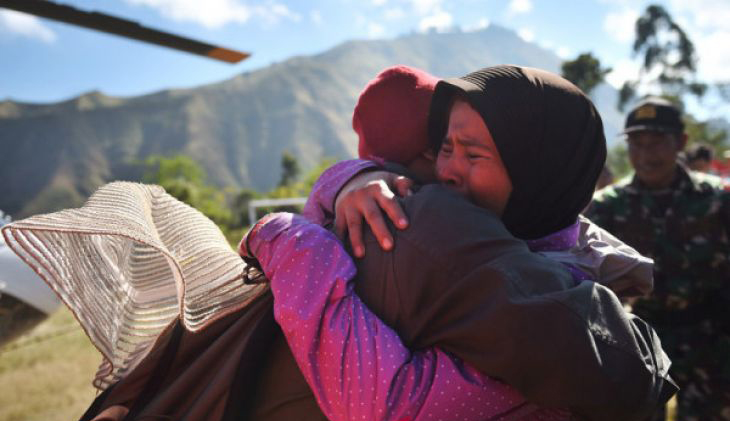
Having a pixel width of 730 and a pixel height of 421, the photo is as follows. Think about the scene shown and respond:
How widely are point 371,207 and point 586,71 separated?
1007 inches

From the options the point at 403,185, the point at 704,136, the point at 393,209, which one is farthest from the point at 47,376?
the point at 704,136

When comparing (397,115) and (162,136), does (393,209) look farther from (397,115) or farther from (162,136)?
(162,136)

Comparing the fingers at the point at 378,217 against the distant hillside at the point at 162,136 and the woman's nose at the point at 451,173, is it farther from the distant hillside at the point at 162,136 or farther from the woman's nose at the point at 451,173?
the distant hillside at the point at 162,136

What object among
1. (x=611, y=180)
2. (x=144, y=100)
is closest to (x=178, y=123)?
(x=144, y=100)

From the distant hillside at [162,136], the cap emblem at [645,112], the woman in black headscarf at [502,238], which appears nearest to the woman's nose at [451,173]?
the woman in black headscarf at [502,238]

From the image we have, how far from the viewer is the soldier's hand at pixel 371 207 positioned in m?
1.05

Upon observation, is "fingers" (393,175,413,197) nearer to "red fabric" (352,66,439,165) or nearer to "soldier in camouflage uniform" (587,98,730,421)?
"red fabric" (352,66,439,165)

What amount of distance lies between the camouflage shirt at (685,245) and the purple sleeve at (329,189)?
2948mm

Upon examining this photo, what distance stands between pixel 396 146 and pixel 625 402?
3.24 feet

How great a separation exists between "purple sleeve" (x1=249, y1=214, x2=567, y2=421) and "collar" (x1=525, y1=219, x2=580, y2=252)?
46cm

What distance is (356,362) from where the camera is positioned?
93cm

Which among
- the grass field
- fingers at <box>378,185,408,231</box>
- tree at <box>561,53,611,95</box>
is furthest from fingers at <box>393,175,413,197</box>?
tree at <box>561,53,611,95</box>

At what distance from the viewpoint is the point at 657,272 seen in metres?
3.54

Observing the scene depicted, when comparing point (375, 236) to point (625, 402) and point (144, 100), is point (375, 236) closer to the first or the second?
point (625, 402)
